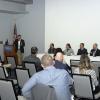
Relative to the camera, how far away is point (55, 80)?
3.85m

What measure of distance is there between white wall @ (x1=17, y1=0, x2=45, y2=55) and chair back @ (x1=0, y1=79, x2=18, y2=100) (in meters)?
10.1

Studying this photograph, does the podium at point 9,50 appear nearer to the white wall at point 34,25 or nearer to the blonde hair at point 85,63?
the white wall at point 34,25

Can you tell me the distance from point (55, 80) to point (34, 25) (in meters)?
10.4

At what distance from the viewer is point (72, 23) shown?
13.1 meters

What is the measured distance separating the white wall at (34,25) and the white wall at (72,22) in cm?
23

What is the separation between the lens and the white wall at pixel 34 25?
13.9 metres

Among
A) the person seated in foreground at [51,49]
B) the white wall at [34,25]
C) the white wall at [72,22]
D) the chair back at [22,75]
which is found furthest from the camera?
the white wall at [34,25]

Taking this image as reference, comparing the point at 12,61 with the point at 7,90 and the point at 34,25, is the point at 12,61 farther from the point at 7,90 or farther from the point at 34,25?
the point at 34,25

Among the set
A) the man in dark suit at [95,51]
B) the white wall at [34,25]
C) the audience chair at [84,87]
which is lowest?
the audience chair at [84,87]

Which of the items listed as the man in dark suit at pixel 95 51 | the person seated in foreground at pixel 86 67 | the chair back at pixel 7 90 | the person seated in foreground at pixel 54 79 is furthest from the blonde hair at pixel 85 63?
the man in dark suit at pixel 95 51

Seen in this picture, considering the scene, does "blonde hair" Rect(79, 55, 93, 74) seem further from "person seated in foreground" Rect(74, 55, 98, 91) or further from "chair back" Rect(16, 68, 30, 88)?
"chair back" Rect(16, 68, 30, 88)

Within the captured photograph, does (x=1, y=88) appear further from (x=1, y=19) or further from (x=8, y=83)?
(x=1, y=19)

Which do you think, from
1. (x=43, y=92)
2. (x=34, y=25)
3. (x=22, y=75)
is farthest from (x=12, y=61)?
(x=34, y=25)

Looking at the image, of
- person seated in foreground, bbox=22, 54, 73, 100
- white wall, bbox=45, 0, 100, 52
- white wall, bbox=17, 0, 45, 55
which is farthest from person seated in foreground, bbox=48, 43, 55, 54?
person seated in foreground, bbox=22, 54, 73, 100
